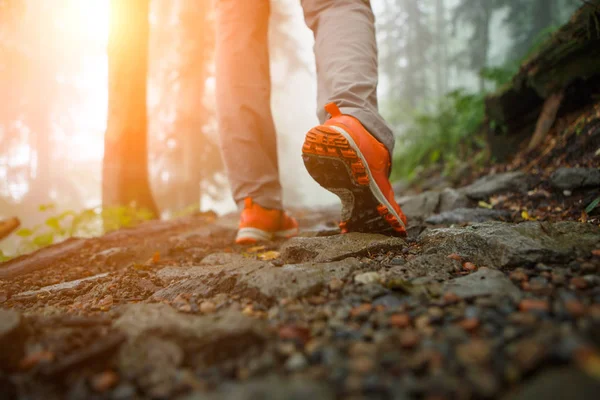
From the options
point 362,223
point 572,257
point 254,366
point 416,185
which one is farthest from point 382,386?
point 416,185

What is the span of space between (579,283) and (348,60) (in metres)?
1.24

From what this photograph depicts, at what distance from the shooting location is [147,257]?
2.06 m

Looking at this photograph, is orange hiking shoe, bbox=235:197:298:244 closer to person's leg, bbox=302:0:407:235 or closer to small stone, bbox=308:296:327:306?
person's leg, bbox=302:0:407:235

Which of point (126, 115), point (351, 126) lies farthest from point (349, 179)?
point (126, 115)

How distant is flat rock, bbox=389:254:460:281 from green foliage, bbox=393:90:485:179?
379 centimetres

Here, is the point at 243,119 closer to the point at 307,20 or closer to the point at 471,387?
the point at 307,20

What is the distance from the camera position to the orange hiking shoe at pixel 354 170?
1.35 m

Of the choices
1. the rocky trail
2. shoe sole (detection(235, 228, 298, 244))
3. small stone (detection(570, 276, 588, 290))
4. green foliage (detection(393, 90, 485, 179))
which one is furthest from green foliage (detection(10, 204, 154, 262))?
green foliage (detection(393, 90, 485, 179))

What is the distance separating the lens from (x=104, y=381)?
0.59 meters

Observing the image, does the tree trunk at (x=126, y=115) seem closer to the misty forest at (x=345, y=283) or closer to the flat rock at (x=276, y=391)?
the misty forest at (x=345, y=283)

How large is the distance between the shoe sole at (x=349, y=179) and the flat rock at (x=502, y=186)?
127 cm

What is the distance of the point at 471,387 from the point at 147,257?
1.94 meters

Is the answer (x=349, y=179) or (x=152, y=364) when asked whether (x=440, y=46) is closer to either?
(x=349, y=179)

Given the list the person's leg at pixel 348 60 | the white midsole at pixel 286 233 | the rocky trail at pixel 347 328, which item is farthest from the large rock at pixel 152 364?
the white midsole at pixel 286 233
